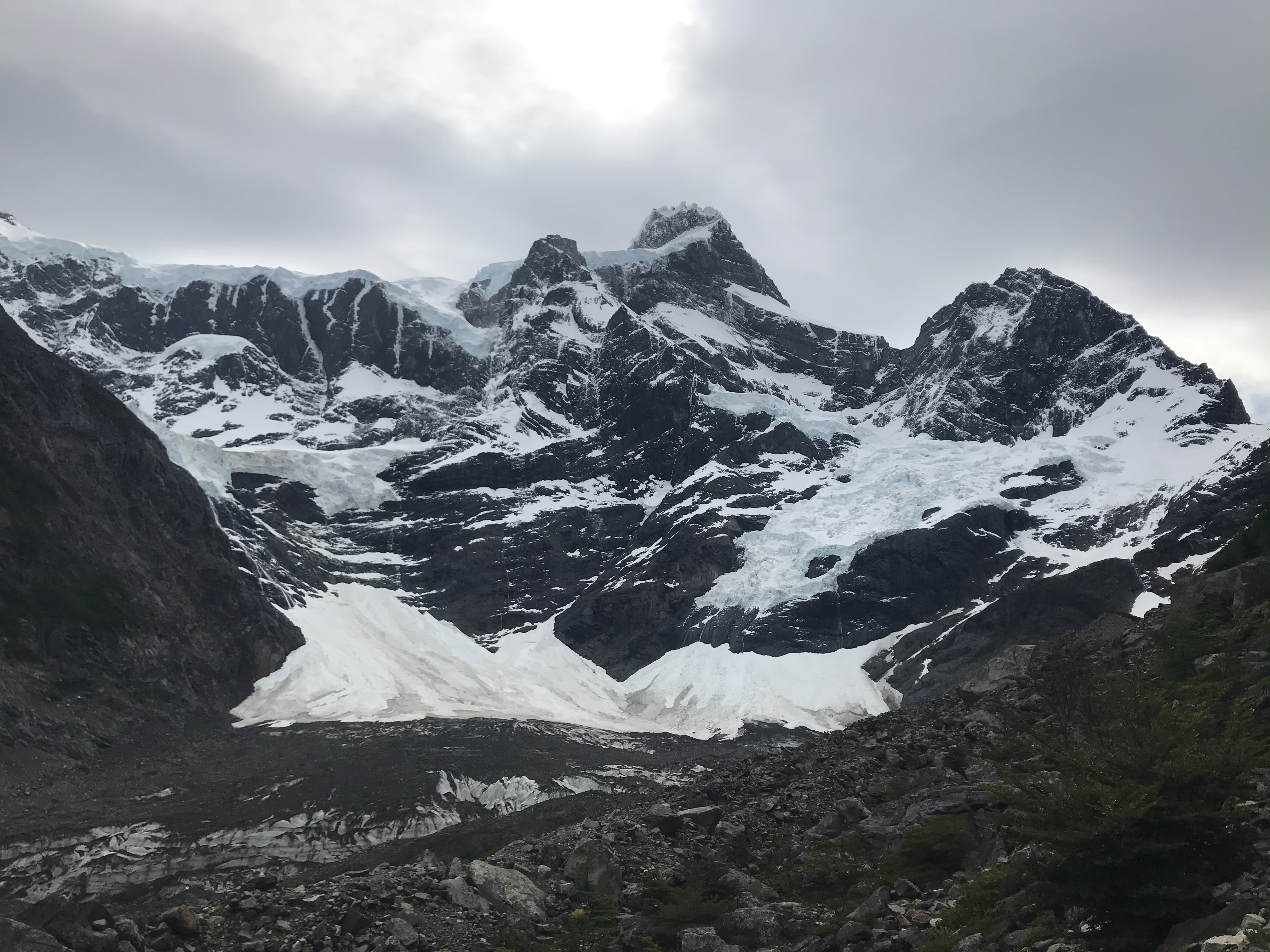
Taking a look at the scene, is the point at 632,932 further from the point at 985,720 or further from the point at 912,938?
the point at 985,720

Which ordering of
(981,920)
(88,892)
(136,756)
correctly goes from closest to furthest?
(981,920) → (88,892) → (136,756)

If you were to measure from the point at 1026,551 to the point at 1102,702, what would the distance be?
17451 cm

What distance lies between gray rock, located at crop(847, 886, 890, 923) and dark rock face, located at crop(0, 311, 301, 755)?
109m

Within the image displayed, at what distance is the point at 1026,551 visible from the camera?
199 metres

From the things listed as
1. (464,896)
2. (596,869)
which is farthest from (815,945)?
(596,869)

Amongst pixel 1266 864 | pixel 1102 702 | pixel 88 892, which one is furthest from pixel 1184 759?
pixel 88 892

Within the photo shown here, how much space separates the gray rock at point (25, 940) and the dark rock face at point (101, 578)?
98.8 metres

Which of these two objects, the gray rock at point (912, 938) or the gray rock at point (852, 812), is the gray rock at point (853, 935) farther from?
the gray rock at point (852, 812)

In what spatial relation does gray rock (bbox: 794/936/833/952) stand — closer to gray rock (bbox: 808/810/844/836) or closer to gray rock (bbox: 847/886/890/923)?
gray rock (bbox: 847/886/890/923)

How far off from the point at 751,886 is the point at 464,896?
871 centimetres

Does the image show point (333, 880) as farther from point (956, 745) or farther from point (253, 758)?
point (253, 758)

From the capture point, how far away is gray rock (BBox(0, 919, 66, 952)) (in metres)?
25.0

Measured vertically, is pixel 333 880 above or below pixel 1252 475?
below

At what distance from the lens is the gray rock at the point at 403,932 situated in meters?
28.6
